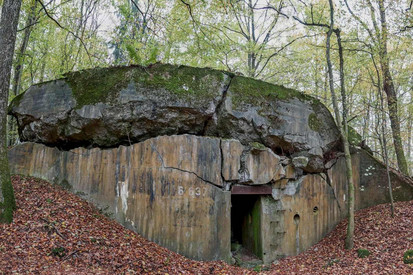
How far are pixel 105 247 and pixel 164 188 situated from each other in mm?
1748

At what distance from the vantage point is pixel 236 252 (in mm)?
7574

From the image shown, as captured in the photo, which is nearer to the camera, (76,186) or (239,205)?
(76,186)

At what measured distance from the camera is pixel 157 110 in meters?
6.73

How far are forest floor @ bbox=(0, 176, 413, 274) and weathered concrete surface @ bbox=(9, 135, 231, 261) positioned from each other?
0.30 metres

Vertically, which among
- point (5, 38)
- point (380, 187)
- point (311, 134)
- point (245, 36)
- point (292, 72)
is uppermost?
point (245, 36)

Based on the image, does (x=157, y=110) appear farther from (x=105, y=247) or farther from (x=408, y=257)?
(x=408, y=257)

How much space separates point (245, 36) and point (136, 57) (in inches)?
391

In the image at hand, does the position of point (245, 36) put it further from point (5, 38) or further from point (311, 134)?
point (5, 38)

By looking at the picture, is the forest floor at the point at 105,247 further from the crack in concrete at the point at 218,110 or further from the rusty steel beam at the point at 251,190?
the crack in concrete at the point at 218,110

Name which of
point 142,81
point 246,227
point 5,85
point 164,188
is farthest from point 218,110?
point 5,85

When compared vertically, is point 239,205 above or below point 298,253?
above

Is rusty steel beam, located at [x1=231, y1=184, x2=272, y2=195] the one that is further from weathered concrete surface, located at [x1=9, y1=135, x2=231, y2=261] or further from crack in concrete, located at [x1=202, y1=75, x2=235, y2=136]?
crack in concrete, located at [x1=202, y1=75, x2=235, y2=136]

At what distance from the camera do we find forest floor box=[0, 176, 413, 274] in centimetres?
443

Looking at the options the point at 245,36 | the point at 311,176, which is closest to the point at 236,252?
the point at 311,176
